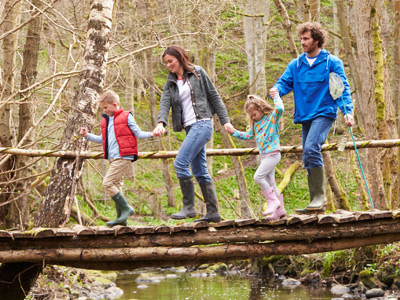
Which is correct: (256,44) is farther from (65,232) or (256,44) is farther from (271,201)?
(65,232)

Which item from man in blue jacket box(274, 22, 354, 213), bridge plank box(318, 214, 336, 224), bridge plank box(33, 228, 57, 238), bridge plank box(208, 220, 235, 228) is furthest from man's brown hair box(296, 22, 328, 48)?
bridge plank box(33, 228, 57, 238)

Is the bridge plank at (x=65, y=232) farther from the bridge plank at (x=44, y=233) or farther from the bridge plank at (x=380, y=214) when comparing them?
the bridge plank at (x=380, y=214)

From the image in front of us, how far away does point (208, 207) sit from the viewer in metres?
4.96

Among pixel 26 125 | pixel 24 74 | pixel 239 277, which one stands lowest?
pixel 239 277

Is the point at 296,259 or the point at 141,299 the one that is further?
the point at 296,259

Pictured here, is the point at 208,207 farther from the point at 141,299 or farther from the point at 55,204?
the point at 141,299

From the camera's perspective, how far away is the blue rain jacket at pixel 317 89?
16.2 feet

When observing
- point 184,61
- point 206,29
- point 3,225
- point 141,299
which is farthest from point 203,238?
point 206,29

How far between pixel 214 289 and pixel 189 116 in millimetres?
5863

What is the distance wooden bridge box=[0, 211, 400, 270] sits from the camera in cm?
480

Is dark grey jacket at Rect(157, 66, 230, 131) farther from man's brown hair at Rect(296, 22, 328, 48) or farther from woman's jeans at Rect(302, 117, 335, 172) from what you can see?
man's brown hair at Rect(296, 22, 328, 48)

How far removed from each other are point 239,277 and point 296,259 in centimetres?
131

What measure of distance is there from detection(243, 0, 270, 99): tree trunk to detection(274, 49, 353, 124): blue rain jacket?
23.6ft

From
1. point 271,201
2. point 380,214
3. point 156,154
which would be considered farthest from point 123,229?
point 380,214
